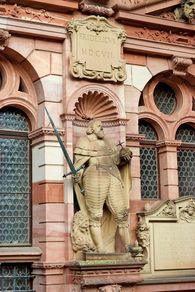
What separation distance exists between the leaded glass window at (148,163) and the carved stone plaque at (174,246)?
920mm

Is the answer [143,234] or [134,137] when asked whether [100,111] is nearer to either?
[134,137]

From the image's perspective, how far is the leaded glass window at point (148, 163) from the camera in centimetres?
1241

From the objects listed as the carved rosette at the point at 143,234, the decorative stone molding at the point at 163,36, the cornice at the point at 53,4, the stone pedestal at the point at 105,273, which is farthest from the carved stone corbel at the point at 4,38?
the carved rosette at the point at 143,234

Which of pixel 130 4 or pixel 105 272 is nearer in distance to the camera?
pixel 105 272

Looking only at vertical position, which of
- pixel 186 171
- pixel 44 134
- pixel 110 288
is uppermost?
pixel 44 134

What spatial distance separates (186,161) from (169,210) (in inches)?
62.3

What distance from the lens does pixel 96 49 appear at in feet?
37.6

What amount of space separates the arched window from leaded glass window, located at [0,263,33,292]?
3827mm

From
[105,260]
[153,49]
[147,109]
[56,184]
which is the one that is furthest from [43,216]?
[153,49]

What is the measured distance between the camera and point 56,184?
1088 centimetres

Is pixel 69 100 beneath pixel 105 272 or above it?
above

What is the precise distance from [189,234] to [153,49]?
378 cm

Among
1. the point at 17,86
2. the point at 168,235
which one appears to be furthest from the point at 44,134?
the point at 168,235

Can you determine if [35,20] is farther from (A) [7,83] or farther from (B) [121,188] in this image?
(B) [121,188]
